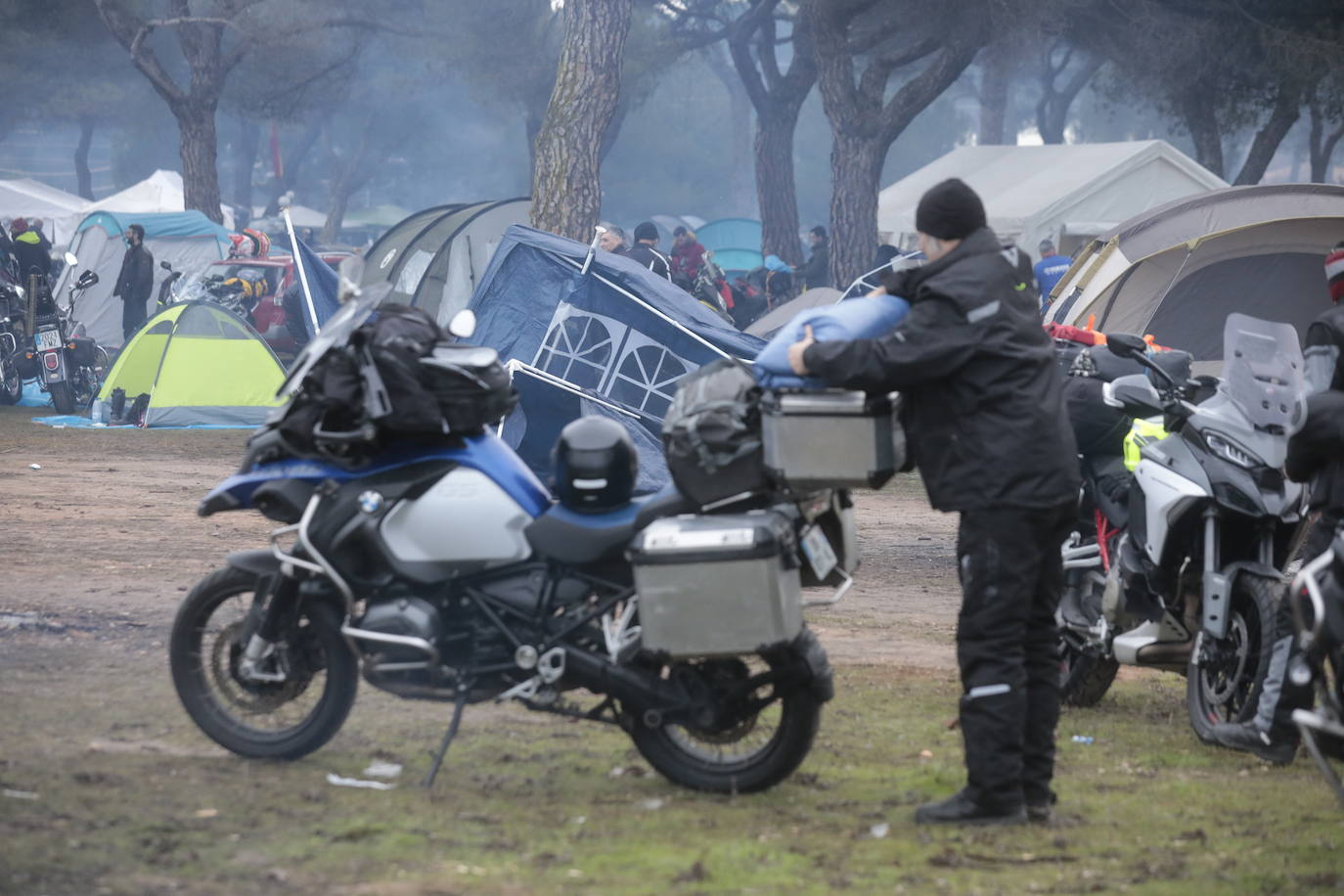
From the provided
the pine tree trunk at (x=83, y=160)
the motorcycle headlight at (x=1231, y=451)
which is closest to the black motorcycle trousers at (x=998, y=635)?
the motorcycle headlight at (x=1231, y=451)

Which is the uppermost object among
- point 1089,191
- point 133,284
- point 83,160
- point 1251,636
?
point 83,160

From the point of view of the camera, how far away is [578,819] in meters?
4.66

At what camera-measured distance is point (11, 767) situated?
16.0 ft

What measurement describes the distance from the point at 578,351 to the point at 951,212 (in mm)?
7647

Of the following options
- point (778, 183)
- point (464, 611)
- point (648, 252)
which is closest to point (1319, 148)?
point (778, 183)

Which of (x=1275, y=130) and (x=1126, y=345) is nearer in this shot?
(x=1126, y=345)

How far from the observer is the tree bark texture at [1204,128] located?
966 inches

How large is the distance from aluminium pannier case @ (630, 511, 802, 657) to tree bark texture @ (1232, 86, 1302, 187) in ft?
63.9

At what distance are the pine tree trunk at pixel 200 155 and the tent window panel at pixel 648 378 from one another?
57.5 ft

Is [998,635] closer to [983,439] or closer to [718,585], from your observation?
[983,439]

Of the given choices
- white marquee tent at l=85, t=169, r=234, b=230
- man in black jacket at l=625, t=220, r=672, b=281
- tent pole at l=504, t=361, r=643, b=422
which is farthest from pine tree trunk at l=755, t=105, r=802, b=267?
tent pole at l=504, t=361, r=643, b=422

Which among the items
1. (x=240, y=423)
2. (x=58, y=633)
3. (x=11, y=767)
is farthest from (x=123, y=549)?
(x=240, y=423)

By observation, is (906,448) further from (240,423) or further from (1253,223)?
(240,423)

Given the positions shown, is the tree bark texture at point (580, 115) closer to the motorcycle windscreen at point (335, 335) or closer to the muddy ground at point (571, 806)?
the muddy ground at point (571, 806)
